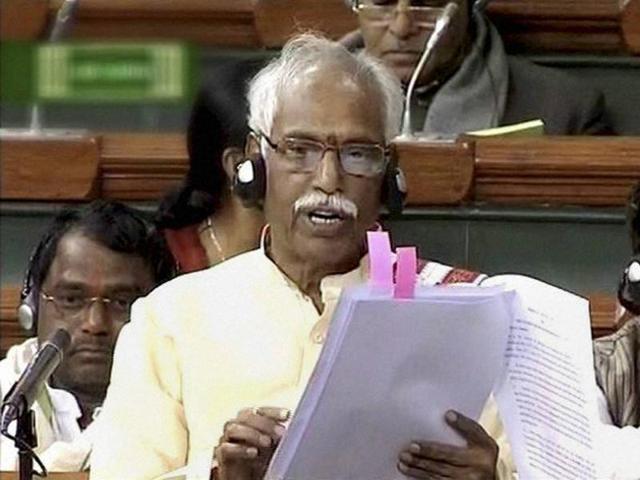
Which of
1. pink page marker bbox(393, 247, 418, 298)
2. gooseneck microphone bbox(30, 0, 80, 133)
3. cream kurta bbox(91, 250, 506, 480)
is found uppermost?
gooseneck microphone bbox(30, 0, 80, 133)

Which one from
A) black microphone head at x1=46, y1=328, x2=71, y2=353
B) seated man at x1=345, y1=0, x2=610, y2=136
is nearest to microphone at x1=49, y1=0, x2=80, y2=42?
black microphone head at x1=46, y1=328, x2=71, y2=353

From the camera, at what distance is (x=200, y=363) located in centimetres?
252

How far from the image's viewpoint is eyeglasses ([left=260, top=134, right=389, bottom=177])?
255 centimetres

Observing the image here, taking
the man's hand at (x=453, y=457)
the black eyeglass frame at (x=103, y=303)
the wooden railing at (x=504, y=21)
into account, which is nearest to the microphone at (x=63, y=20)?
the wooden railing at (x=504, y=21)

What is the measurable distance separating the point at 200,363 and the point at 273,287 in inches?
5.2

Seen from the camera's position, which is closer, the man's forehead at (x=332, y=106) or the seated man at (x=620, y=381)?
the man's forehead at (x=332, y=106)

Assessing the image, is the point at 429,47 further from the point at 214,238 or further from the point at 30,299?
the point at 30,299

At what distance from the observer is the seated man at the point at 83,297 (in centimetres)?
291

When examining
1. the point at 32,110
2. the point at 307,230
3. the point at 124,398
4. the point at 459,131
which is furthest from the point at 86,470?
the point at 459,131

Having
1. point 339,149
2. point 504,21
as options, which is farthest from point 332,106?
point 504,21

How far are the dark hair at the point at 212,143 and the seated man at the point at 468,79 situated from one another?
0.30 meters

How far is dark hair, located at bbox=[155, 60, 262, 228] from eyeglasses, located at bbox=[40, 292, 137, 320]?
0.56 ft

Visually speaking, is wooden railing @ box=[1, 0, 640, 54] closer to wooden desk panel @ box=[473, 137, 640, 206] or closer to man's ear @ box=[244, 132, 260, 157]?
man's ear @ box=[244, 132, 260, 157]

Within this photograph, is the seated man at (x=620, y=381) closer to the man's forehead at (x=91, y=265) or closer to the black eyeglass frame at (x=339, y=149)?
the black eyeglass frame at (x=339, y=149)
